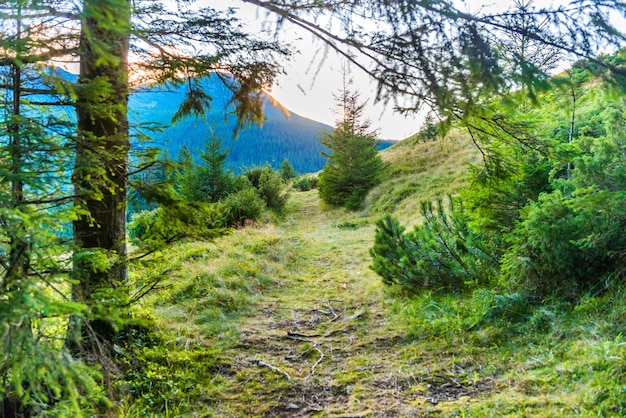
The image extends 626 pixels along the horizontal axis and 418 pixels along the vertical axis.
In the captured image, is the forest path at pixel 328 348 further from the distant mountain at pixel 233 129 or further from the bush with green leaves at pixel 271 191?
the bush with green leaves at pixel 271 191

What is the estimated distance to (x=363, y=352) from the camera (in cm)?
446

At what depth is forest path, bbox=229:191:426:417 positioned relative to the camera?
11.4ft

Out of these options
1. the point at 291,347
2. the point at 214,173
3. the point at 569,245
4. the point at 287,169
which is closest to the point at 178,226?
the point at 291,347

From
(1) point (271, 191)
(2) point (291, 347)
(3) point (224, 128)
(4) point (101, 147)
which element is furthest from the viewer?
(1) point (271, 191)

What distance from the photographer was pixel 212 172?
44.9 ft

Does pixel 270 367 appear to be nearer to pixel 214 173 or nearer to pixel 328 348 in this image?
pixel 328 348

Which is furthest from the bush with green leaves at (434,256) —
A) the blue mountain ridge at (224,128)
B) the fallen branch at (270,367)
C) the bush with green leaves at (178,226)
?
the bush with green leaves at (178,226)

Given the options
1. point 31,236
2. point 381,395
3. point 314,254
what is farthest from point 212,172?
point 31,236

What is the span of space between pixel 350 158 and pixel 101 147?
15.6 m

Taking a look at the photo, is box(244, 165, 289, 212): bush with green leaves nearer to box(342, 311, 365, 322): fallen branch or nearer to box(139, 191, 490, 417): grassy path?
box(139, 191, 490, 417): grassy path

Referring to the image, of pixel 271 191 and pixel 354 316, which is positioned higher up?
pixel 271 191

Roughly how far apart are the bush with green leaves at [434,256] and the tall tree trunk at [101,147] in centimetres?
Result: 378

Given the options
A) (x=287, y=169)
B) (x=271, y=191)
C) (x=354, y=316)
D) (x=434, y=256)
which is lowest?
(x=354, y=316)

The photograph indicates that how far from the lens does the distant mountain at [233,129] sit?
429 centimetres
